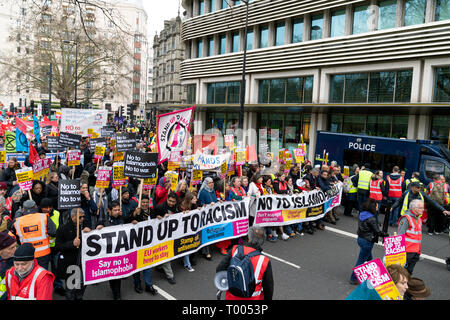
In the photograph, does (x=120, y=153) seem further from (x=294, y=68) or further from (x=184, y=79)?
(x=184, y=79)

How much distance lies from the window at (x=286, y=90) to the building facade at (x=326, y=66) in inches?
2.8

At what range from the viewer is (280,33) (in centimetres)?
2567

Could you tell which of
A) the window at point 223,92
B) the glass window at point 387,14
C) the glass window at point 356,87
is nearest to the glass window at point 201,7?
the window at point 223,92

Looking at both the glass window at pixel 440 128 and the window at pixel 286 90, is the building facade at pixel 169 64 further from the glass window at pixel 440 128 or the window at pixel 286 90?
the glass window at pixel 440 128

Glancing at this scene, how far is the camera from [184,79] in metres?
34.8

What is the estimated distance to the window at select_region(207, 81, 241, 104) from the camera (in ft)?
95.2

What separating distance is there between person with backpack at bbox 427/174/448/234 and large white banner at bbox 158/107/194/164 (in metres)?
7.63

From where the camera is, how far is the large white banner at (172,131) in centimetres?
843

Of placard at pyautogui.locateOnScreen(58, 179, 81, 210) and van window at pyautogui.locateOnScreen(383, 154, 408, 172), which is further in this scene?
van window at pyautogui.locateOnScreen(383, 154, 408, 172)

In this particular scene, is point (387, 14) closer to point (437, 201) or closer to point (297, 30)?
point (297, 30)

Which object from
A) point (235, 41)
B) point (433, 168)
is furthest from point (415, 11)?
point (235, 41)

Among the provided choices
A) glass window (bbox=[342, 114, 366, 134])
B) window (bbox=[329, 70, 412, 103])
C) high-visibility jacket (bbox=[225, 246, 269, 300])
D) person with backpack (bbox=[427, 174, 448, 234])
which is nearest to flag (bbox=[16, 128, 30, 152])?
high-visibility jacket (bbox=[225, 246, 269, 300])

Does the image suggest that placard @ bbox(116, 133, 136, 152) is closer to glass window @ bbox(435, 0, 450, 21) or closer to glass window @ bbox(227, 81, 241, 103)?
glass window @ bbox(435, 0, 450, 21)

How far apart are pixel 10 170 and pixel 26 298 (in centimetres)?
711
